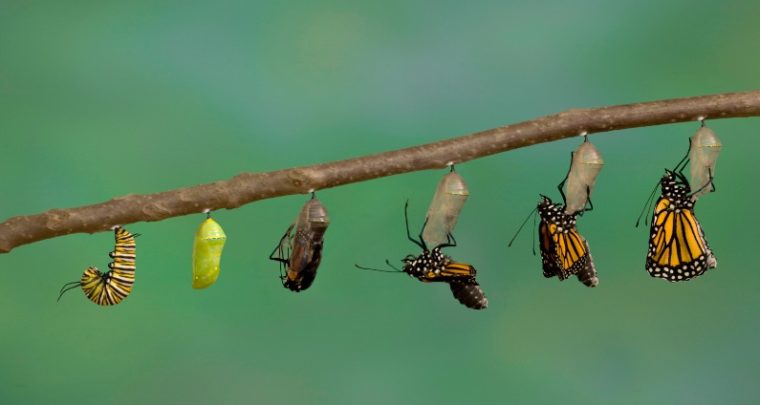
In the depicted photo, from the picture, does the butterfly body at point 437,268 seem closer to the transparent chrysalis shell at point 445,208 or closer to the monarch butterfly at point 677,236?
the transparent chrysalis shell at point 445,208

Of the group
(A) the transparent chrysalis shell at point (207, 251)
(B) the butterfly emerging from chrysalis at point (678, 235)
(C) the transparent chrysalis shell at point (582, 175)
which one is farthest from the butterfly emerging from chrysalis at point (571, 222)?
(A) the transparent chrysalis shell at point (207, 251)

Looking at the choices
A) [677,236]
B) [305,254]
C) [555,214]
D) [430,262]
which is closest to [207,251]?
[305,254]

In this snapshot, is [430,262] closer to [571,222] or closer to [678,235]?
[571,222]

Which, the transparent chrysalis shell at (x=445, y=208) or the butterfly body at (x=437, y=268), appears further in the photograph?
the butterfly body at (x=437, y=268)

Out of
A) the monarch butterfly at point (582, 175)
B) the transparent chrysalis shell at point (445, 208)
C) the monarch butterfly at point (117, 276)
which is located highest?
the monarch butterfly at point (582, 175)

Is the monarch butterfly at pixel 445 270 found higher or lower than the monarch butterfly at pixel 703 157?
lower
